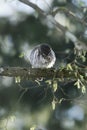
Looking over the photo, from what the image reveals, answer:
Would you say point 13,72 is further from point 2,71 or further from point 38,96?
point 38,96

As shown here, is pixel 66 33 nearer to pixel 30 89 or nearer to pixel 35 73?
pixel 35 73

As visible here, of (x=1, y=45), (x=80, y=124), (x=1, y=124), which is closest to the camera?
(x=1, y=124)

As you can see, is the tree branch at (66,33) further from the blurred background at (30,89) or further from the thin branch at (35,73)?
the blurred background at (30,89)

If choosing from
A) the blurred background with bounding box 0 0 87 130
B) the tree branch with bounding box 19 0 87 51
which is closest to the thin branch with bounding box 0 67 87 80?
the tree branch with bounding box 19 0 87 51

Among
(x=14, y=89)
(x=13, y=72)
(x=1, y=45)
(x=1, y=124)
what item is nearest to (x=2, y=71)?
(x=13, y=72)

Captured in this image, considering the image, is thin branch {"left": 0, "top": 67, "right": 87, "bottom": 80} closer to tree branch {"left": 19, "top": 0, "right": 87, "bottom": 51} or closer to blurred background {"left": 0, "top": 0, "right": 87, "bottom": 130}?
Result: tree branch {"left": 19, "top": 0, "right": 87, "bottom": 51}

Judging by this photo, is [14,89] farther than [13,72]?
Yes

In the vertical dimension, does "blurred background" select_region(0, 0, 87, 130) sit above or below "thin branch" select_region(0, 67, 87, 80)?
below

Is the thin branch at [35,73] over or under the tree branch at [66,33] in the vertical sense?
under

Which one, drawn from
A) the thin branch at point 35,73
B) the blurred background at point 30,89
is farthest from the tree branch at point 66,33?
the blurred background at point 30,89

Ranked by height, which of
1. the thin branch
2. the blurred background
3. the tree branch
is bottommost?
the blurred background

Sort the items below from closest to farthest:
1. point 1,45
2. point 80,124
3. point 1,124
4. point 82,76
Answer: point 82,76, point 1,124, point 1,45, point 80,124
